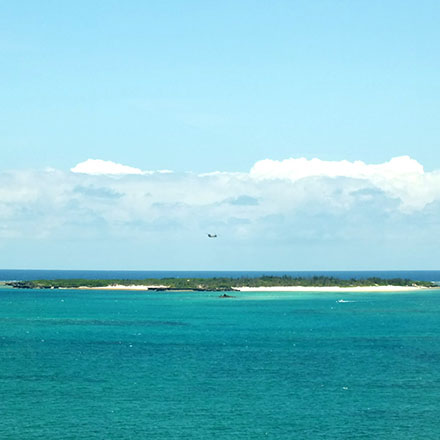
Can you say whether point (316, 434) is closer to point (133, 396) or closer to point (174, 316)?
point (133, 396)

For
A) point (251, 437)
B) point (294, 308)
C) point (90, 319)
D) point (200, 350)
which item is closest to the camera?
point (251, 437)

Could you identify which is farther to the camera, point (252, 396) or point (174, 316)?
point (174, 316)

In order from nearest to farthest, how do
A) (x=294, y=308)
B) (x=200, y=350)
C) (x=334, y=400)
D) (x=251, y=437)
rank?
(x=251, y=437)
(x=334, y=400)
(x=200, y=350)
(x=294, y=308)

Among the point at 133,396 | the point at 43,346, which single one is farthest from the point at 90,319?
the point at 133,396
